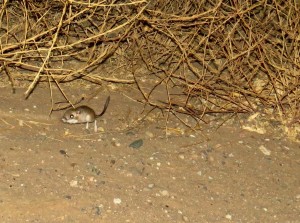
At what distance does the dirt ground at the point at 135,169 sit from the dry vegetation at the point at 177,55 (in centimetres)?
28

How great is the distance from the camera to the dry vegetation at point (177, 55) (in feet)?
15.9

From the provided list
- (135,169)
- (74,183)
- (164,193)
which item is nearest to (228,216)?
(164,193)

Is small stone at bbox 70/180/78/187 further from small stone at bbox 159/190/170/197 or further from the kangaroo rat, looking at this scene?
the kangaroo rat

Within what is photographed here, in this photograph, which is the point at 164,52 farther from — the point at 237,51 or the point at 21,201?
the point at 21,201

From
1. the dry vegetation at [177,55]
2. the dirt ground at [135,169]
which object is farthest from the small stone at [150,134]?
the dry vegetation at [177,55]

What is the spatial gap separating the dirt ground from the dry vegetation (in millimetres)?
283

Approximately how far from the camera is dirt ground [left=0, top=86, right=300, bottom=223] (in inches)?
146

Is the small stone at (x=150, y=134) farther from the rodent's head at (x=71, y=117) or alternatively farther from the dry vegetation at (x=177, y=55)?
the rodent's head at (x=71, y=117)

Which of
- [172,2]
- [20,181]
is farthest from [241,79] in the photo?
[20,181]

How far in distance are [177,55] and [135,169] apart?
1763 mm

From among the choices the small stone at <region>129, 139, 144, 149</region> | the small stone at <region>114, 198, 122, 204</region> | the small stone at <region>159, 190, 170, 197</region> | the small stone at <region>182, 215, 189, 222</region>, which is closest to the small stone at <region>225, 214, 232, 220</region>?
the small stone at <region>182, 215, 189, 222</region>

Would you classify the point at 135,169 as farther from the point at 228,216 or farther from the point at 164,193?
the point at 228,216

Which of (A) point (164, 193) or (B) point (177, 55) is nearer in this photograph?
(A) point (164, 193)

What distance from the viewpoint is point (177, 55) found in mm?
5578
